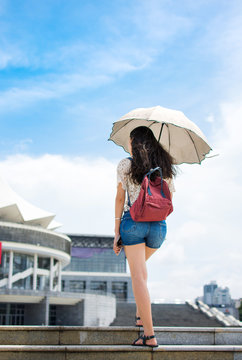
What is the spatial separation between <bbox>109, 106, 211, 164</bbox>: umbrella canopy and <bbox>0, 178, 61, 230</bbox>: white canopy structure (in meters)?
34.1

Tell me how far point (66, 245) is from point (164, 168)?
125ft

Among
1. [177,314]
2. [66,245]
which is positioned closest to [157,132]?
[177,314]

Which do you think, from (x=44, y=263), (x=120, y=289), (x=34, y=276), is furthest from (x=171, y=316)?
(x=120, y=289)

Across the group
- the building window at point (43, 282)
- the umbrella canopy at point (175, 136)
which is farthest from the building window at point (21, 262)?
the umbrella canopy at point (175, 136)

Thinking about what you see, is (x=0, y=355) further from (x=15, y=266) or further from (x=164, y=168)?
(x=15, y=266)

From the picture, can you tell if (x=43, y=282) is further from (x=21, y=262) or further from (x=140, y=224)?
(x=140, y=224)

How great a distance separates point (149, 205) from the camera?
4059mm

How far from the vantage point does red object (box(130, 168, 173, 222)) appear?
4.06 metres

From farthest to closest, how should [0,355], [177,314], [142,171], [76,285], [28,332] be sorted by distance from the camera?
[76,285]
[177,314]
[28,332]
[142,171]
[0,355]

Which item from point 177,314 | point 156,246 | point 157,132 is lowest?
point 177,314

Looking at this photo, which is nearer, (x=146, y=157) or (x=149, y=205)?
(x=149, y=205)

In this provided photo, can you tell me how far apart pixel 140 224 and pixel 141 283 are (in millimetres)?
529

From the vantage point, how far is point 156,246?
4359mm

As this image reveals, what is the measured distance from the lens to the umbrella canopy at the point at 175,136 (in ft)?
16.2
